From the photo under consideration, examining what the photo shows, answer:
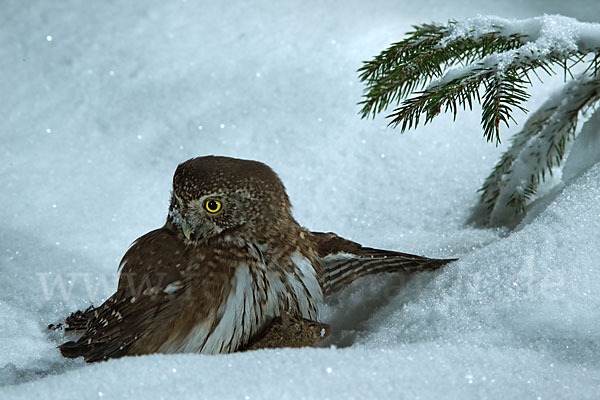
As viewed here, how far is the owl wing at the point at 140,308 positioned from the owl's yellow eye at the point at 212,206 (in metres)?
0.14

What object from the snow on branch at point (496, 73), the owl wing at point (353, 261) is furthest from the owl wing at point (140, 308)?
the snow on branch at point (496, 73)

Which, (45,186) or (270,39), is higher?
(270,39)

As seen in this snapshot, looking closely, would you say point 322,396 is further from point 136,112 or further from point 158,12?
point 158,12

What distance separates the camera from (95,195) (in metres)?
2.50

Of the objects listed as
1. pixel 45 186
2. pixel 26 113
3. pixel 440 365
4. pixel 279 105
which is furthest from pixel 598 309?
pixel 26 113

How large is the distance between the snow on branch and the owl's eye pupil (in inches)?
20.3

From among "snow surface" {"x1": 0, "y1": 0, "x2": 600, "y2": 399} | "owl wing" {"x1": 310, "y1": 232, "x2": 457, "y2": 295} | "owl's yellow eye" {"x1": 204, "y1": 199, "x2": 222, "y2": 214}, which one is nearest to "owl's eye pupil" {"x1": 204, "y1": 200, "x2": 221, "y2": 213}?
"owl's yellow eye" {"x1": 204, "y1": 199, "x2": 222, "y2": 214}

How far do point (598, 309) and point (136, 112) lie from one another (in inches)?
83.8

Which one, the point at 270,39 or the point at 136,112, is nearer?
the point at 136,112

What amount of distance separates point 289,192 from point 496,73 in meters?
1.11

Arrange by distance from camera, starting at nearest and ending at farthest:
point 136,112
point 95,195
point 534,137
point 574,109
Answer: point 574,109
point 534,137
point 95,195
point 136,112

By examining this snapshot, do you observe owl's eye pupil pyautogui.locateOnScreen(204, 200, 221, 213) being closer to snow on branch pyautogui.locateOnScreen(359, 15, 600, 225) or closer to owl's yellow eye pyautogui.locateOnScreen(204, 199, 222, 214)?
owl's yellow eye pyautogui.locateOnScreen(204, 199, 222, 214)

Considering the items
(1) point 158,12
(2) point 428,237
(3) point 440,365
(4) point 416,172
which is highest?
(1) point 158,12

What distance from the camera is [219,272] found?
162cm
